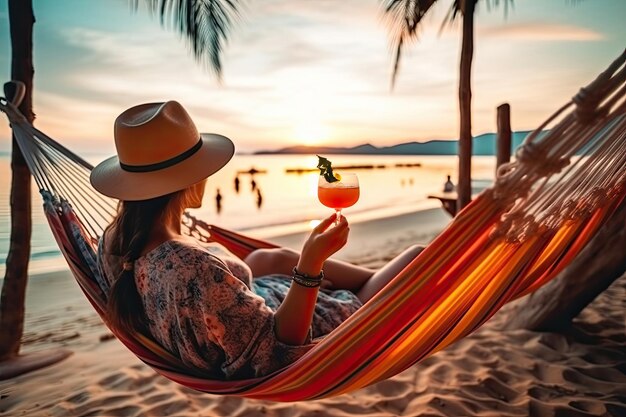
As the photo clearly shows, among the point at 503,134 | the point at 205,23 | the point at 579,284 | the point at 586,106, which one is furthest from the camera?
the point at 503,134

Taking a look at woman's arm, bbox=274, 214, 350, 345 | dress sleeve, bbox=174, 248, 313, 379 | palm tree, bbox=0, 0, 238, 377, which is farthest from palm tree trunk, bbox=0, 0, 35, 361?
woman's arm, bbox=274, 214, 350, 345

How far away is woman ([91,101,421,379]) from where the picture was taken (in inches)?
41.5

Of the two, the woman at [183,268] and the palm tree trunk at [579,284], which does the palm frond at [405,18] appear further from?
the woman at [183,268]

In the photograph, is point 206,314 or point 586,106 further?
point 206,314

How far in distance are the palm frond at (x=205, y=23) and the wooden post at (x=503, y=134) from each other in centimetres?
176

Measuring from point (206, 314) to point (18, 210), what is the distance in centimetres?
167

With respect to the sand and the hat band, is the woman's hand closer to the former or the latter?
the hat band

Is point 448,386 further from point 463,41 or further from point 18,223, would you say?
point 463,41

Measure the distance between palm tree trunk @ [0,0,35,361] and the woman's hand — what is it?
66.1 inches

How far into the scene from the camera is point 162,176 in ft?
3.77

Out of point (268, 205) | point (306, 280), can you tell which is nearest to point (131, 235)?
point (306, 280)

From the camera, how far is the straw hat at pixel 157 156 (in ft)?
3.74

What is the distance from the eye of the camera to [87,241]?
5.23 feet

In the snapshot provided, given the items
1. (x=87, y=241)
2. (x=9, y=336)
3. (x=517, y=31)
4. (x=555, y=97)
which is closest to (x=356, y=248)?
(x=517, y=31)
